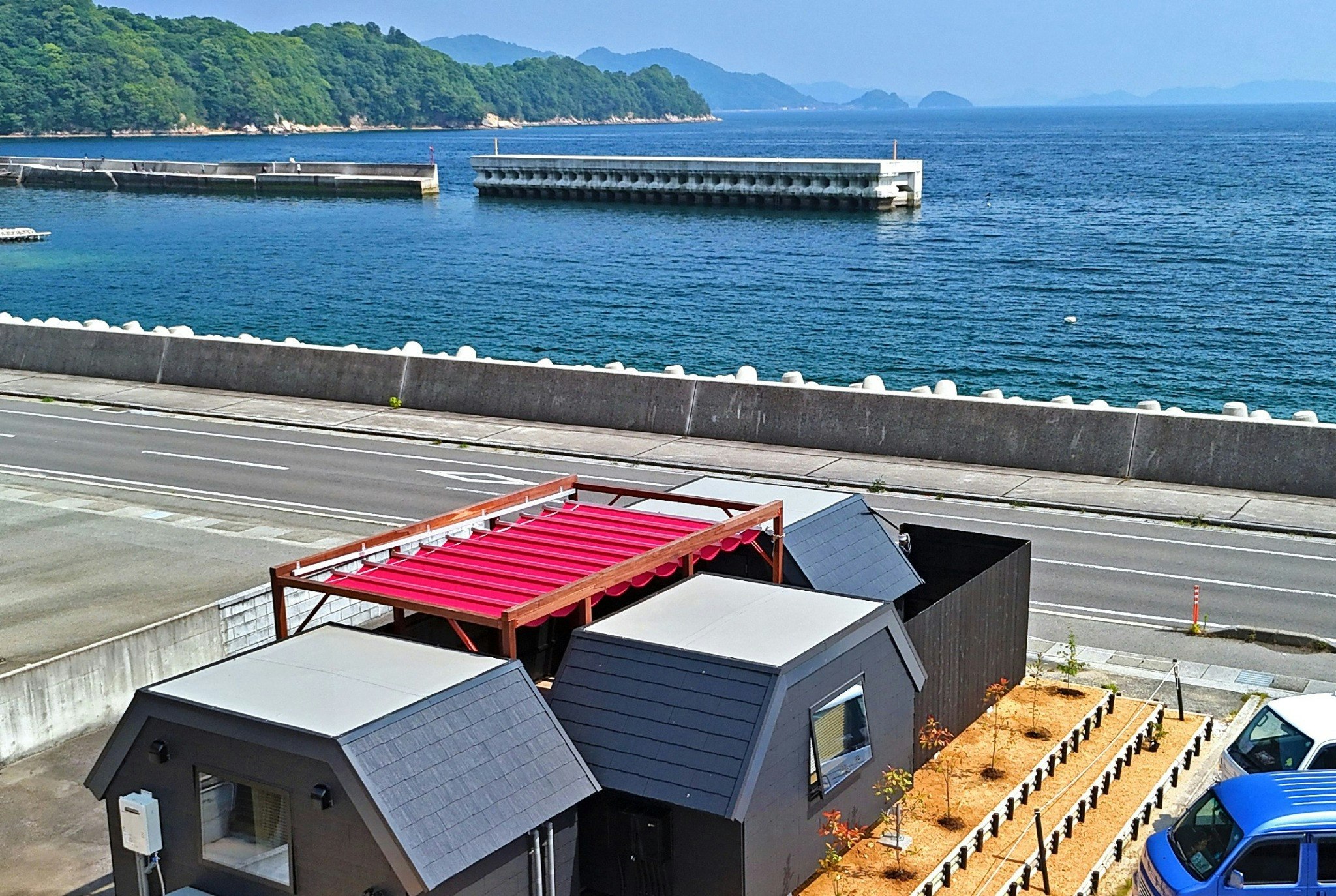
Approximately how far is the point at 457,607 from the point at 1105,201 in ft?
408

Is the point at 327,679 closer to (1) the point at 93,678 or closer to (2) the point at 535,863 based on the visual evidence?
(2) the point at 535,863

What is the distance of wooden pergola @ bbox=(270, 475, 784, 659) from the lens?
14180 mm

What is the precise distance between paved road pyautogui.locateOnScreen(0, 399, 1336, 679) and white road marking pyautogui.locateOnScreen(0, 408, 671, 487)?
0.21 ft

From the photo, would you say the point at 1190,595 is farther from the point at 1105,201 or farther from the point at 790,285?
the point at 1105,201

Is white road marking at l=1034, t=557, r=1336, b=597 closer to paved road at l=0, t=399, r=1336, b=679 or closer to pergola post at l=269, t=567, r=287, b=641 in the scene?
paved road at l=0, t=399, r=1336, b=679

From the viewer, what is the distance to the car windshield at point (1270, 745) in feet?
45.8

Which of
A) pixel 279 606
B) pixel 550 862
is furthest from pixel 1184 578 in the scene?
pixel 279 606

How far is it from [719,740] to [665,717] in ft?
2.07

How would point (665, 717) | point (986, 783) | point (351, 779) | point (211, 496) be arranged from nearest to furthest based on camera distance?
point (351, 779)
point (665, 717)
point (986, 783)
point (211, 496)

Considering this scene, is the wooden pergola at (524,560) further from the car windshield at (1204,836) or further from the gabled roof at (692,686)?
the car windshield at (1204,836)

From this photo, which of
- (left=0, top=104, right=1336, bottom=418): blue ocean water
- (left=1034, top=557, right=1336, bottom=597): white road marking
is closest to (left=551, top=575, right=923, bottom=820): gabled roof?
(left=1034, top=557, right=1336, bottom=597): white road marking

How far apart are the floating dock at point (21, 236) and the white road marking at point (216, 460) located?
3480 inches

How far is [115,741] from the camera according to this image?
41.8 ft

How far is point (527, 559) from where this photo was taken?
631 inches
